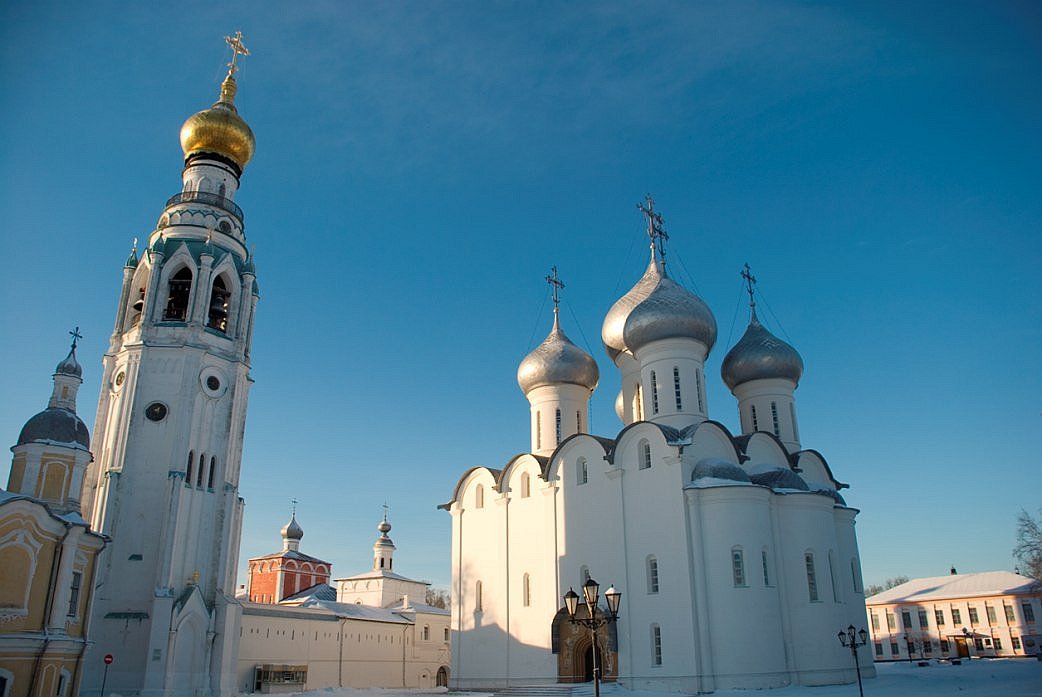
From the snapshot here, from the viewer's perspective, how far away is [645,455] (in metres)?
23.0

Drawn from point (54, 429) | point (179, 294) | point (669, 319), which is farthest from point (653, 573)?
point (179, 294)

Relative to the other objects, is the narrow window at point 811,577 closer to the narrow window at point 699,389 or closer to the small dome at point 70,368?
the narrow window at point 699,389

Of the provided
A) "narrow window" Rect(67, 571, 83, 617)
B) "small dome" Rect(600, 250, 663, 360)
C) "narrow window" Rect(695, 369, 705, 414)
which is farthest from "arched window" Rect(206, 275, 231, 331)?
"narrow window" Rect(695, 369, 705, 414)

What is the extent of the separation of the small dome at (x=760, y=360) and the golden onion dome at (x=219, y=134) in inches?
756

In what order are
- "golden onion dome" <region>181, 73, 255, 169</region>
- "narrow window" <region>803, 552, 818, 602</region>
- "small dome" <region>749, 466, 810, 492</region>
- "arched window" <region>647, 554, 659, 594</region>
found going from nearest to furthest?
1. "narrow window" <region>803, 552, 818, 602</region>
2. "arched window" <region>647, 554, 659, 594</region>
3. "small dome" <region>749, 466, 810, 492</region>
4. "golden onion dome" <region>181, 73, 255, 169</region>

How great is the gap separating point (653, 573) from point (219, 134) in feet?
69.4

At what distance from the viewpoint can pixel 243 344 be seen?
26422 mm

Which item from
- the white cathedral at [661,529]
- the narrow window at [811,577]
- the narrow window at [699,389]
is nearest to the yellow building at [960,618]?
the white cathedral at [661,529]

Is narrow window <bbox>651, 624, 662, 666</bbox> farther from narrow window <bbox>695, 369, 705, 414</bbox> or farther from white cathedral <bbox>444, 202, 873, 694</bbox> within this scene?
narrow window <bbox>695, 369, 705, 414</bbox>

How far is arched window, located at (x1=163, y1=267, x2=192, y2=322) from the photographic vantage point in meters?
25.9

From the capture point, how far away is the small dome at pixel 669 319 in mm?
24875

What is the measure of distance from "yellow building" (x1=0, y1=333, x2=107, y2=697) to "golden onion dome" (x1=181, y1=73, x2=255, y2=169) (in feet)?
41.9

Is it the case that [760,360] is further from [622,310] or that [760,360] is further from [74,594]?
[74,594]

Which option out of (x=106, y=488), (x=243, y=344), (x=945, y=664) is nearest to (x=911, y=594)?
(x=945, y=664)
